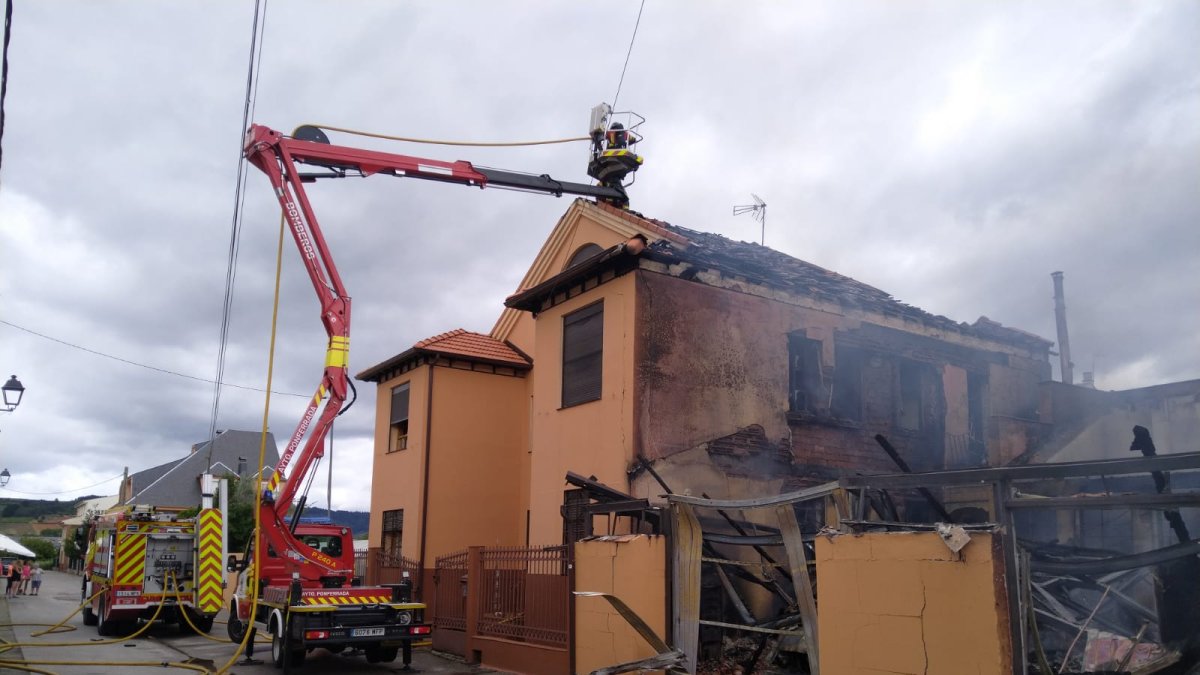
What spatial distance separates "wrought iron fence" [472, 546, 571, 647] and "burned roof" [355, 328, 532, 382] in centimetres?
619

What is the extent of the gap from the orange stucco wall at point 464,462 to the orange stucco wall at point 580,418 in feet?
13.1

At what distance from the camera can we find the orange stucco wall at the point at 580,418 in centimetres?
1359

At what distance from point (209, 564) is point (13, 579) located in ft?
78.5

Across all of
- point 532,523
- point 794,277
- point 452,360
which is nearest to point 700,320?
point 794,277

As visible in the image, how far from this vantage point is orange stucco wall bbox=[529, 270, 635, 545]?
13.6m

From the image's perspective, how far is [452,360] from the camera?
19.6m

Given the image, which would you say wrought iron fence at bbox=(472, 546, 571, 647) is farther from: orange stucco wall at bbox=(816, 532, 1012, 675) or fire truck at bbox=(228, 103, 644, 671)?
orange stucco wall at bbox=(816, 532, 1012, 675)

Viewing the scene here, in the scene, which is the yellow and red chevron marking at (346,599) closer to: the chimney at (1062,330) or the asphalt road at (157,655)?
the asphalt road at (157,655)

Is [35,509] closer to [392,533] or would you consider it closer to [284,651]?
[392,533]

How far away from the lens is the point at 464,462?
19.5 m

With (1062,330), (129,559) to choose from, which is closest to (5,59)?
(129,559)

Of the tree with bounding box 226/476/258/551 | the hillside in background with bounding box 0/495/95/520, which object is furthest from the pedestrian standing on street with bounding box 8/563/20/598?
the hillside in background with bounding box 0/495/95/520

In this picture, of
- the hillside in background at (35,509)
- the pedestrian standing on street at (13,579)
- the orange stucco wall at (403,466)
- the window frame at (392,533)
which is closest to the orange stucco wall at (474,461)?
Answer: the orange stucco wall at (403,466)

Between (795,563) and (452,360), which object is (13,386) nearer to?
(452,360)
